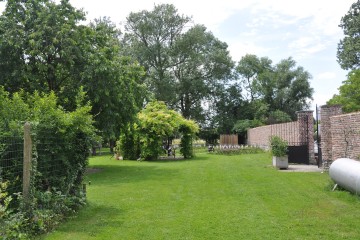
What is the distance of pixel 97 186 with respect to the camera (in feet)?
39.6

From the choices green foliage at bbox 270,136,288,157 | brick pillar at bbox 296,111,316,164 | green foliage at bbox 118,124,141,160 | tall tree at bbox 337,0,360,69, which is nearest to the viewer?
green foliage at bbox 270,136,288,157

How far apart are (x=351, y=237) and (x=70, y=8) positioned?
53.5 feet

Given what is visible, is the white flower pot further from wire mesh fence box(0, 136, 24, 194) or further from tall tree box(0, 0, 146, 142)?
wire mesh fence box(0, 136, 24, 194)

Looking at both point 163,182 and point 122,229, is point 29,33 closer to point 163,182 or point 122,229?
point 163,182

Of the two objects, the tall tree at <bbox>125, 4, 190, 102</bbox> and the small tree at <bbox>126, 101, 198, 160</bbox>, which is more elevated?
the tall tree at <bbox>125, 4, 190, 102</bbox>

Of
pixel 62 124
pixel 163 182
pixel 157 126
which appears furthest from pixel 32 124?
pixel 157 126

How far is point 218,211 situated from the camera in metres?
7.63

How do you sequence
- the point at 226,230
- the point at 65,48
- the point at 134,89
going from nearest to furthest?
the point at 226,230, the point at 65,48, the point at 134,89

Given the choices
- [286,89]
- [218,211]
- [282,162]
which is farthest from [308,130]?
[286,89]

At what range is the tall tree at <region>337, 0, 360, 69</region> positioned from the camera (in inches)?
1072

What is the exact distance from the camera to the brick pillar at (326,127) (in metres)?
14.3

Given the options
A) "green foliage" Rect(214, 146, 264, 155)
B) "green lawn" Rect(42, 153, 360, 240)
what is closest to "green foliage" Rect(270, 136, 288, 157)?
"green lawn" Rect(42, 153, 360, 240)

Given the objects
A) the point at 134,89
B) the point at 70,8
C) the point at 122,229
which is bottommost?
the point at 122,229

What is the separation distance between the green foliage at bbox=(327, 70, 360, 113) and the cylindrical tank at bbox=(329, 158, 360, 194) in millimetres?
22710
